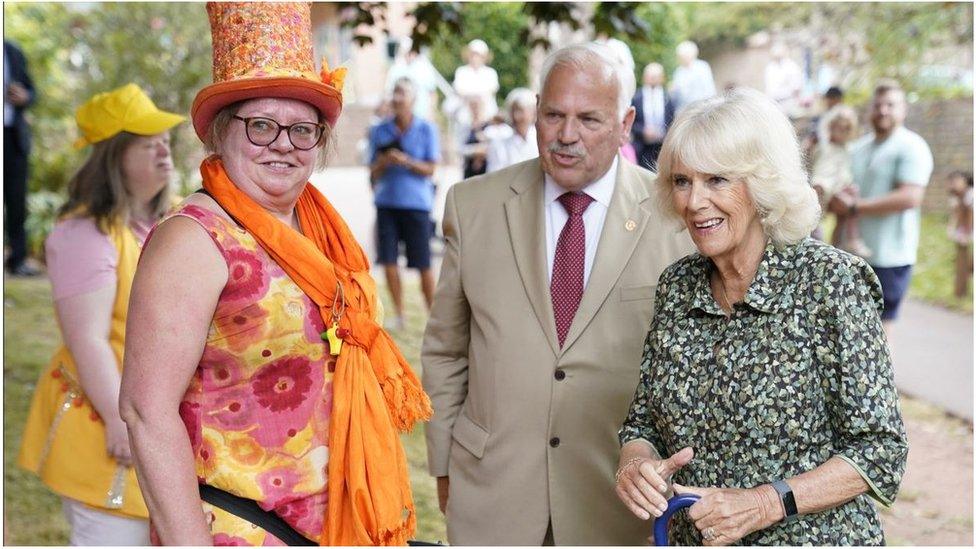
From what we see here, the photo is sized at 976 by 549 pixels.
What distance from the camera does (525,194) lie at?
341cm

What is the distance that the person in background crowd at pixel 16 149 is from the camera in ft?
31.4

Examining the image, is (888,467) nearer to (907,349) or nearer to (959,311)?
(907,349)

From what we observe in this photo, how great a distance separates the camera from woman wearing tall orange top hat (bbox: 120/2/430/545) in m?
2.13

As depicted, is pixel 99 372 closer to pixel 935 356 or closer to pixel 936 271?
pixel 935 356

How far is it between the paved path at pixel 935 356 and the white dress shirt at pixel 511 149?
3.50 meters

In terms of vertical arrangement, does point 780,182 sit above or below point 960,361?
above

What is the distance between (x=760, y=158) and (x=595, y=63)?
1046mm

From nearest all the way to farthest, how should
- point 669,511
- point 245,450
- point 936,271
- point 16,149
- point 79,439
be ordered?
point 245,450 < point 669,511 < point 79,439 < point 16,149 < point 936,271

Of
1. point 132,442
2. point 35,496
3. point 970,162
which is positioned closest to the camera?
point 132,442

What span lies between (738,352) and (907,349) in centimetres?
789

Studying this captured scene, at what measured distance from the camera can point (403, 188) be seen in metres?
9.30

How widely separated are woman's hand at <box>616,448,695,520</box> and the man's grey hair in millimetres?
1357

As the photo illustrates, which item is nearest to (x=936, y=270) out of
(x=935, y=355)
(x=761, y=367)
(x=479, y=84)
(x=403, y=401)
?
(x=935, y=355)

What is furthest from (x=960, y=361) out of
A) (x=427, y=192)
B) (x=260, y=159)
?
(x=260, y=159)
